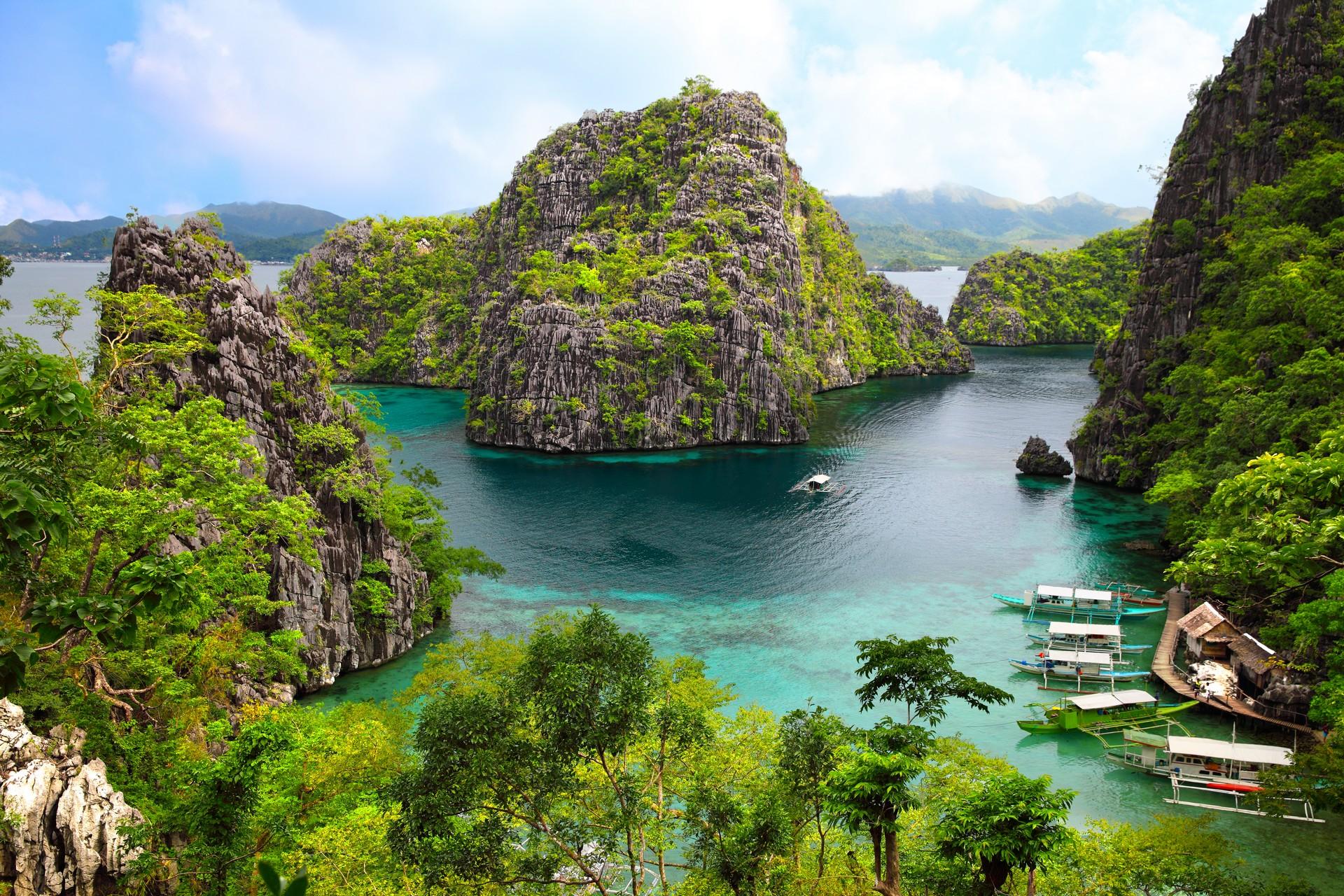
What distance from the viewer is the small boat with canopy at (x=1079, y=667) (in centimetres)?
3712

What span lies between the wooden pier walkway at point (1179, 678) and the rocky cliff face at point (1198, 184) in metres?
24.2

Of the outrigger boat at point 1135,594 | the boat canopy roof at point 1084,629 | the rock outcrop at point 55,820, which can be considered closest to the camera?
the rock outcrop at point 55,820

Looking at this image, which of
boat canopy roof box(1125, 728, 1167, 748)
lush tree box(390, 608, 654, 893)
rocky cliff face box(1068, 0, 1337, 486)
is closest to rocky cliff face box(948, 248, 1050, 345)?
rocky cliff face box(1068, 0, 1337, 486)

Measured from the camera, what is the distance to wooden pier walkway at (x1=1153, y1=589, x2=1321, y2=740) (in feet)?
103

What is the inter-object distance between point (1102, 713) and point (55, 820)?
3578cm

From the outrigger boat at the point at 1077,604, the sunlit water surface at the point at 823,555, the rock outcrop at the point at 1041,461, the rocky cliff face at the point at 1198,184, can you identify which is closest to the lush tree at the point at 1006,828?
the sunlit water surface at the point at 823,555

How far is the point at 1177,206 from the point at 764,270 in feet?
143

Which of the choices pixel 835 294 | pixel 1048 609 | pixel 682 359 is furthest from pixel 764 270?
pixel 1048 609

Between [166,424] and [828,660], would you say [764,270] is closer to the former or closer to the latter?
[828,660]

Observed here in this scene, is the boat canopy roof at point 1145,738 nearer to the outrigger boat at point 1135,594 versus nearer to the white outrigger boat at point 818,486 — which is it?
the outrigger boat at point 1135,594

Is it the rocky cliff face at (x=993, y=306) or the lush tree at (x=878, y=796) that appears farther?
the rocky cliff face at (x=993, y=306)

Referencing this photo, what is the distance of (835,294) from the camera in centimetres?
12788

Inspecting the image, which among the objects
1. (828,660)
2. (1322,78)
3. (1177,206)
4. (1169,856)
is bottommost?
(828,660)

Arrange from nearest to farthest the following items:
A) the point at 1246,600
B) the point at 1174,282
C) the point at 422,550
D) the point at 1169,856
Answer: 1. the point at 1169,856
2. the point at 1246,600
3. the point at 422,550
4. the point at 1174,282
